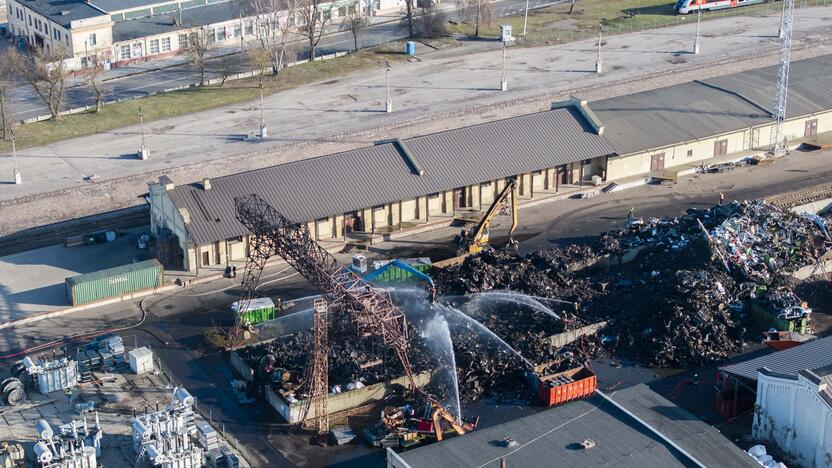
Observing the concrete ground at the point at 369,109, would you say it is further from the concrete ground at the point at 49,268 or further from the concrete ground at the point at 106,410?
the concrete ground at the point at 106,410

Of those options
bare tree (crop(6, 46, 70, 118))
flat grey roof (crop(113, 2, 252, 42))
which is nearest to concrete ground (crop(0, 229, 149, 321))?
bare tree (crop(6, 46, 70, 118))

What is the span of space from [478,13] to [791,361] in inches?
3227

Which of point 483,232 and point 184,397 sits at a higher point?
point 483,232

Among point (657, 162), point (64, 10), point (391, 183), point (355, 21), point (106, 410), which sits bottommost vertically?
point (106, 410)

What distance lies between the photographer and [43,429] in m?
65.4

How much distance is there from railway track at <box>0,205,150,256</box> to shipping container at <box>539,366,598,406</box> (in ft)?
132

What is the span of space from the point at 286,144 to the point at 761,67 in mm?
53911

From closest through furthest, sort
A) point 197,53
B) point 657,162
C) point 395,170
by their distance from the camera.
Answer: point 395,170 → point 657,162 → point 197,53

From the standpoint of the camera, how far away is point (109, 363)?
7456 cm

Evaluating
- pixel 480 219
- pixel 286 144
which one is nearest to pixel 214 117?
pixel 286 144

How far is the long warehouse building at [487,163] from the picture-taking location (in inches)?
3521

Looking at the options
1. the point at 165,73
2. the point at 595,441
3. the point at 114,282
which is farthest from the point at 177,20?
the point at 595,441

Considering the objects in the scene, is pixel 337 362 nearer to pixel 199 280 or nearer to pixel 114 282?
pixel 199 280

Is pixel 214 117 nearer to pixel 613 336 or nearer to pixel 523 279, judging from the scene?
pixel 523 279
